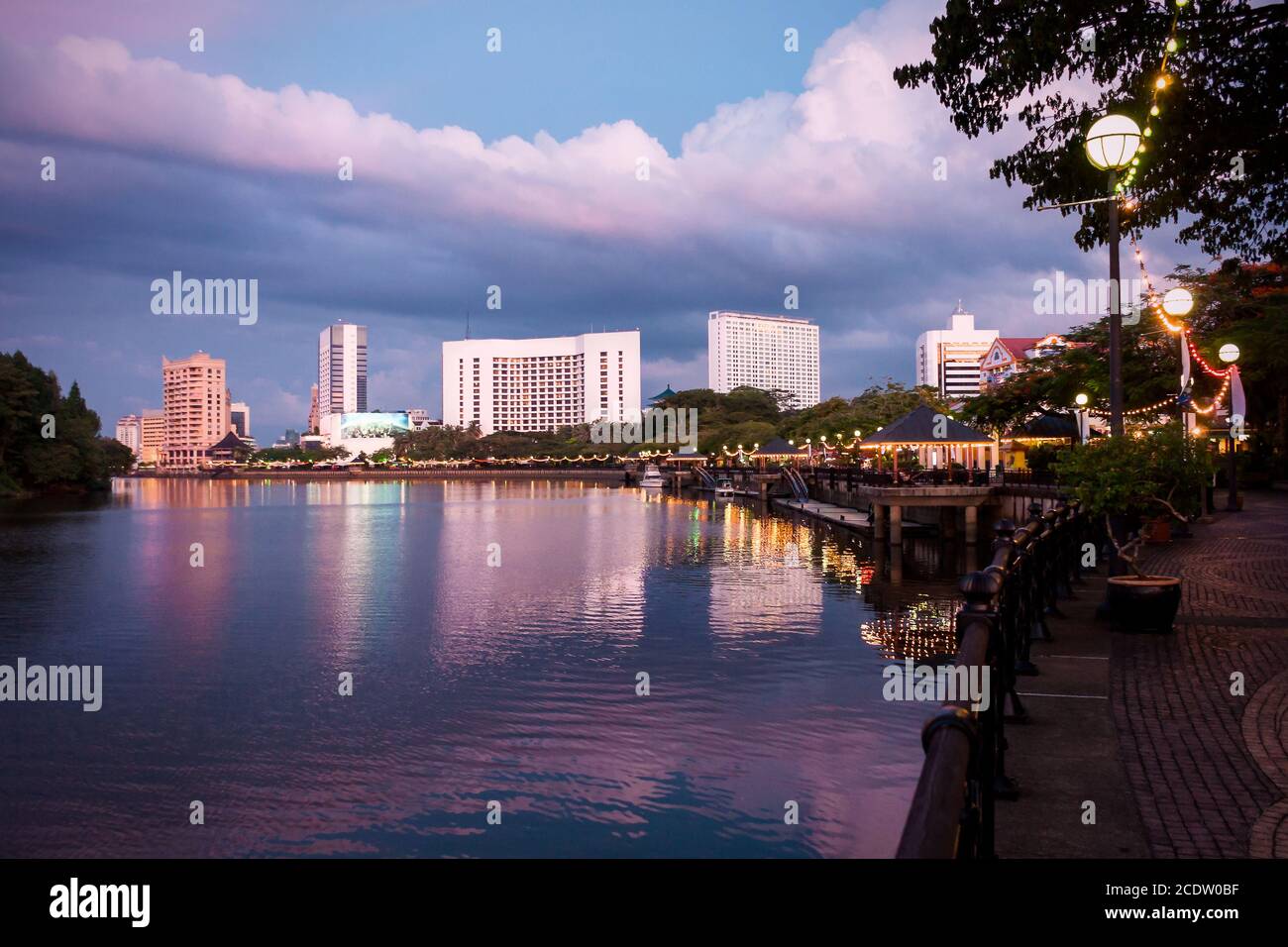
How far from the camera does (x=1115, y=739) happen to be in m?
6.64

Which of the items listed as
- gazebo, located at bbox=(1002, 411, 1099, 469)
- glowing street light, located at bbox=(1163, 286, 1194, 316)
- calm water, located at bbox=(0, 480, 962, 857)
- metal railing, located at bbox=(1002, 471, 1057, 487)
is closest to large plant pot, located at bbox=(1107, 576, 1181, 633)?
calm water, located at bbox=(0, 480, 962, 857)

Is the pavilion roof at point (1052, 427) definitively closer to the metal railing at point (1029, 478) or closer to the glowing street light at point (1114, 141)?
the metal railing at point (1029, 478)

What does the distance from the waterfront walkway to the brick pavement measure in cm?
1

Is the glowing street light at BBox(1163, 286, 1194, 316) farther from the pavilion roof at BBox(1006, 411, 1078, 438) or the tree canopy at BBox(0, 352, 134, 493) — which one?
the tree canopy at BBox(0, 352, 134, 493)

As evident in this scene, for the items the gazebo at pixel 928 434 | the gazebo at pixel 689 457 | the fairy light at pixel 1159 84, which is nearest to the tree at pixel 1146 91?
the fairy light at pixel 1159 84

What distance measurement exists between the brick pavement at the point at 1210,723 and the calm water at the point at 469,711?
8.77 ft

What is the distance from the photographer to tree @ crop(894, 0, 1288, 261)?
12.5 meters

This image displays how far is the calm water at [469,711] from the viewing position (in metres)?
9.62

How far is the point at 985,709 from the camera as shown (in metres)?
4.41

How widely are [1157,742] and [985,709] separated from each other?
119 inches

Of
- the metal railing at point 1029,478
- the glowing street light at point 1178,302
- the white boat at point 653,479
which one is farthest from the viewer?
the white boat at point 653,479
